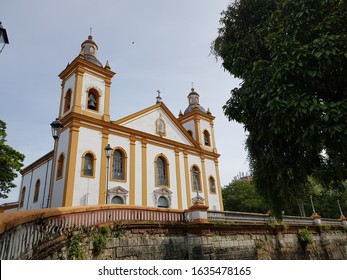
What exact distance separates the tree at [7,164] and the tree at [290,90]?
1595cm

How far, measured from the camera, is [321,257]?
46.4 ft

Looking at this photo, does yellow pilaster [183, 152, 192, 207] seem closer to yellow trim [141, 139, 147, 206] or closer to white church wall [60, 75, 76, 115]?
yellow trim [141, 139, 147, 206]

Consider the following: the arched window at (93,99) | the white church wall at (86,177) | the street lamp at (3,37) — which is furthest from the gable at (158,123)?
the street lamp at (3,37)

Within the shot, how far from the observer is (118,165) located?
16891mm

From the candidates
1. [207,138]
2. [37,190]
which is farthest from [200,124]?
[37,190]

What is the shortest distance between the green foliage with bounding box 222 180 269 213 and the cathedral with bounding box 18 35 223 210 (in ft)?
30.8

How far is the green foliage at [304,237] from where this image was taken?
44.4 feet

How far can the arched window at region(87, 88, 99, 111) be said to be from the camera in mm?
17359

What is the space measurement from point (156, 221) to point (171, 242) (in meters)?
0.97

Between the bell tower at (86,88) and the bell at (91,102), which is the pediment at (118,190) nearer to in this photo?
the bell tower at (86,88)

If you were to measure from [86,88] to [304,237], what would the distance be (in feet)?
53.9

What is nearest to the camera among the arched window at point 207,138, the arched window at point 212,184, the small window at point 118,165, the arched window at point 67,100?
the small window at point 118,165

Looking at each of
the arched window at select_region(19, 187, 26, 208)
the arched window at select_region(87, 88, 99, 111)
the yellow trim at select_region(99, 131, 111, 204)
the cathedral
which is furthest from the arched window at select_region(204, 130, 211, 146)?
the arched window at select_region(19, 187, 26, 208)

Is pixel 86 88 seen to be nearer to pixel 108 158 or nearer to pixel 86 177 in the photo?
pixel 86 177
